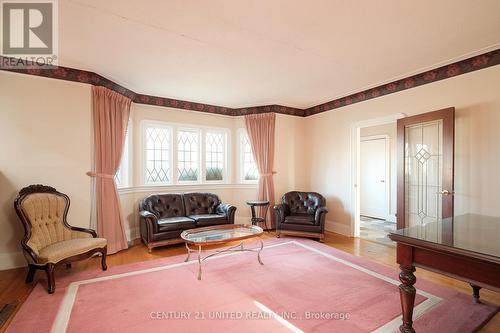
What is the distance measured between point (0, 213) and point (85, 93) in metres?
1.89

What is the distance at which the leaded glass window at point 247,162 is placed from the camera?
5672 millimetres

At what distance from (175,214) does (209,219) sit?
28.2 inches

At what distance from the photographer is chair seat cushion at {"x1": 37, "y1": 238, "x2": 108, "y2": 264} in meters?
2.61

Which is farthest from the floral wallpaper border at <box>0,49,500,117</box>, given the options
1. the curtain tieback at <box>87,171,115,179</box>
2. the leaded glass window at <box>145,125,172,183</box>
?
the curtain tieback at <box>87,171,115,179</box>

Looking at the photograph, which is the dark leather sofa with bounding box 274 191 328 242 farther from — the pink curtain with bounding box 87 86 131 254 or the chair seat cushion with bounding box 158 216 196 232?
the pink curtain with bounding box 87 86 131 254

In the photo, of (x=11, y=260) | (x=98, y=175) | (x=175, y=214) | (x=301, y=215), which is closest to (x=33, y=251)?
(x=11, y=260)

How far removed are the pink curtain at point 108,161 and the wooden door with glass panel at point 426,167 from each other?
14.6 ft

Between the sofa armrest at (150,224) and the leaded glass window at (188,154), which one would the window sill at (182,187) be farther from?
the sofa armrest at (150,224)

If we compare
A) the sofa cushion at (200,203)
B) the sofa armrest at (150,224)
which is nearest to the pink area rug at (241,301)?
the sofa armrest at (150,224)

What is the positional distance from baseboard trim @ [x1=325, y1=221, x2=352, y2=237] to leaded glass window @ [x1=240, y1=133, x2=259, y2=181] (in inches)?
73.8

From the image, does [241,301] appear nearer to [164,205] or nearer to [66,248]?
[66,248]

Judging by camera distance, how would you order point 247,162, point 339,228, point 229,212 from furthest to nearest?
point 247,162, point 339,228, point 229,212

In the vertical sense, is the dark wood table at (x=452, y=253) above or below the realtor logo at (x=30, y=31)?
below

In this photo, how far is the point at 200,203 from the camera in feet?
16.0
